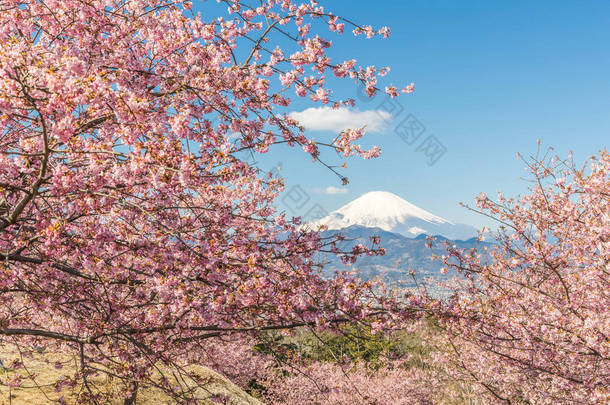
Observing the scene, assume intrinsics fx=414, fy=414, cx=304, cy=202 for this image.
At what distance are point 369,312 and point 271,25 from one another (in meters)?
3.65

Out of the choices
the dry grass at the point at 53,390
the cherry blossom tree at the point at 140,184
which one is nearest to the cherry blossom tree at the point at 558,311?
the cherry blossom tree at the point at 140,184

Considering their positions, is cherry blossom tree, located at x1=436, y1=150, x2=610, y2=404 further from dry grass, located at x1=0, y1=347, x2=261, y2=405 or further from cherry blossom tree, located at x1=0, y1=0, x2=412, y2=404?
dry grass, located at x1=0, y1=347, x2=261, y2=405

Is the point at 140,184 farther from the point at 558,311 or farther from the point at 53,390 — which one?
the point at 558,311

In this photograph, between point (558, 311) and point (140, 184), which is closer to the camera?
point (140, 184)

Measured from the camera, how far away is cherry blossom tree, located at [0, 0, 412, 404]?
3320 millimetres

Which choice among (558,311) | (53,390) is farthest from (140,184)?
(558,311)

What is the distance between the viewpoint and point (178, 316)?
4477 millimetres

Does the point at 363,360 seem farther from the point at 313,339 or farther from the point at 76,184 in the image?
the point at 76,184

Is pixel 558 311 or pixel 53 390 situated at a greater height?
pixel 53 390

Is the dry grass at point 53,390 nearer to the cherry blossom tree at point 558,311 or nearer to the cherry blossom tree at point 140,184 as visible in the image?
the cherry blossom tree at point 140,184

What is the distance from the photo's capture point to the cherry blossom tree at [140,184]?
332 cm

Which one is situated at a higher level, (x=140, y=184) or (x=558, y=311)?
(x=140, y=184)

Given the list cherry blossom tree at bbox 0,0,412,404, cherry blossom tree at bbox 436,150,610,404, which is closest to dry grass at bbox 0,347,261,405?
cherry blossom tree at bbox 0,0,412,404

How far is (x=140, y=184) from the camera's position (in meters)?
3.84
